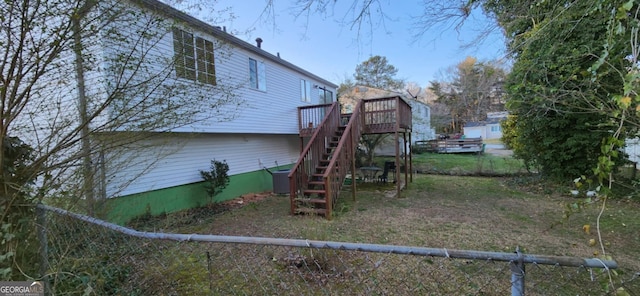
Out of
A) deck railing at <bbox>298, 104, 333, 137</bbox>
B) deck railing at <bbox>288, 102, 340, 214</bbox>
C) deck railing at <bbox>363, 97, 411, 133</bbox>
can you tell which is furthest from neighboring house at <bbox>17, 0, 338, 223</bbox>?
deck railing at <bbox>363, 97, 411, 133</bbox>

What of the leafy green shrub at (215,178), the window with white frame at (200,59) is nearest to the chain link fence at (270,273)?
the window with white frame at (200,59)

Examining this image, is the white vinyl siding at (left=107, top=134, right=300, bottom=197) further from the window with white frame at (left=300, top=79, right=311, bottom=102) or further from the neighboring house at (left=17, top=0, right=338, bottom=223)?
the window with white frame at (left=300, top=79, right=311, bottom=102)

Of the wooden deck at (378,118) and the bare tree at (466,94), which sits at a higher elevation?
the bare tree at (466,94)

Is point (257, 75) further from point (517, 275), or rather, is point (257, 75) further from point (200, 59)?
point (517, 275)

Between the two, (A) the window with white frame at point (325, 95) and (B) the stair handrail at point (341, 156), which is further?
(A) the window with white frame at point (325, 95)

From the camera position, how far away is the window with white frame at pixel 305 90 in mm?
10904

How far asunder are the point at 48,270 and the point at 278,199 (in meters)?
6.31

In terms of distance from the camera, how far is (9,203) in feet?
5.62

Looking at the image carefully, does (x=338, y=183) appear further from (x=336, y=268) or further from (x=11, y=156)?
(x=11, y=156)

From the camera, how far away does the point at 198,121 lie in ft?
17.7

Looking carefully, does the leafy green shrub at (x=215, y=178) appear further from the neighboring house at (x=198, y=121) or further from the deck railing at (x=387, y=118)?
the deck railing at (x=387, y=118)

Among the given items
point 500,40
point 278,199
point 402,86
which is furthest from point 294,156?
point 402,86

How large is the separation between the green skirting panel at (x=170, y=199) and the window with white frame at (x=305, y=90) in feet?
12.1

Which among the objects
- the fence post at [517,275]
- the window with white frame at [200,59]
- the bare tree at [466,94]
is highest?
the bare tree at [466,94]
